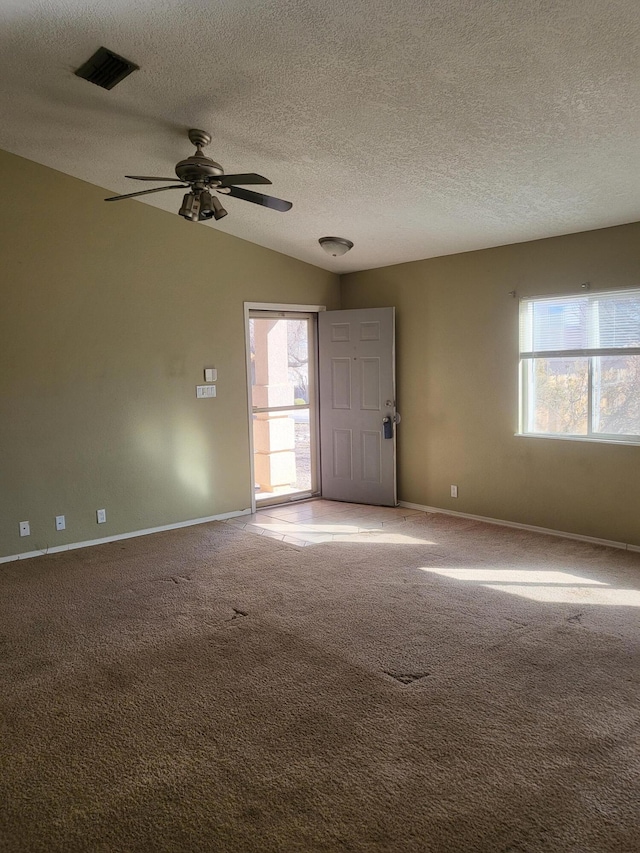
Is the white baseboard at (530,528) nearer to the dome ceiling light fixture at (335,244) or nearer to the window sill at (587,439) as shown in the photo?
the window sill at (587,439)

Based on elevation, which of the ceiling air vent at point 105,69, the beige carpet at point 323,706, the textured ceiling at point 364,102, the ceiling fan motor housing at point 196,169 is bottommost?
the beige carpet at point 323,706

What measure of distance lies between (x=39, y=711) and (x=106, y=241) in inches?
144

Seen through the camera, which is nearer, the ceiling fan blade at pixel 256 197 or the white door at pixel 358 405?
the ceiling fan blade at pixel 256 197

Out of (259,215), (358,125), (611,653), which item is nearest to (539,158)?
(358,125)

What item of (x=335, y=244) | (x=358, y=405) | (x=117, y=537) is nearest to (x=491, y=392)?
(x=358, y=405)

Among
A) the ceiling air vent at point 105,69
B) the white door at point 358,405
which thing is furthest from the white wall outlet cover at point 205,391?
the ceiling air vent at point 105,69

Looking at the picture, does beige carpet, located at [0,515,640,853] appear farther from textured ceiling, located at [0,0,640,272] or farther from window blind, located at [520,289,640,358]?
textured ceiling, located at [0,0,640,272]

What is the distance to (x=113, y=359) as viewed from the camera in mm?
5117

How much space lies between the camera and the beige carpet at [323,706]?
196 cm

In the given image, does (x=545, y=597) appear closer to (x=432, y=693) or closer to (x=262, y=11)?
(x=432, y=693)

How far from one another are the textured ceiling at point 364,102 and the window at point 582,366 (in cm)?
Result: 62

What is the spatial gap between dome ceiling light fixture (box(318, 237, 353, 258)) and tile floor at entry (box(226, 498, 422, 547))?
2.46 metres

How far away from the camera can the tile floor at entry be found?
5305 mm

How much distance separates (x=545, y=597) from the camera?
3.78 m
